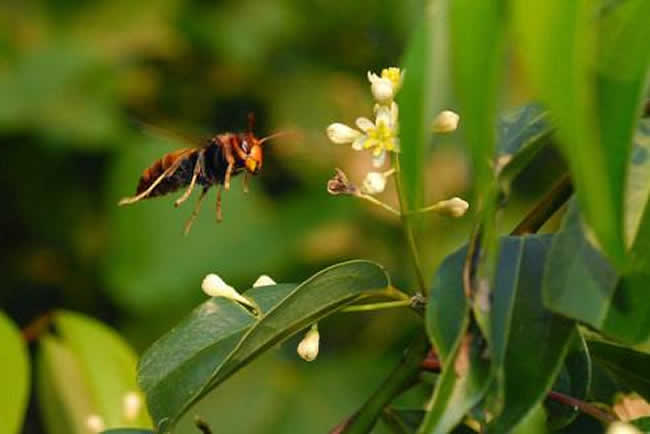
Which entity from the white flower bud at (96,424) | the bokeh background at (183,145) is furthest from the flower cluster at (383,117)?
the bokeh background at (183,145)

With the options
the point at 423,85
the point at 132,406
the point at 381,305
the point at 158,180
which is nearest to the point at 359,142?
the point at 381,305

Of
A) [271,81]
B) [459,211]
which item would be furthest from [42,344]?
[271,81]

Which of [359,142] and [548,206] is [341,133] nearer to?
[359,142]

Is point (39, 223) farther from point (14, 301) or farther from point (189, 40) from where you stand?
point (189, 40)

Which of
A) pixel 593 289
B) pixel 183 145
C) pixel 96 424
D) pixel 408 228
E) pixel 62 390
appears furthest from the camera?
pixel 183 145

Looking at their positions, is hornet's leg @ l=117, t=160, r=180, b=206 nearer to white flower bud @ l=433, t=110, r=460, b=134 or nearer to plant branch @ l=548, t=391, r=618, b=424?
white flower bud @ l=433, t=110, r=460, b=134

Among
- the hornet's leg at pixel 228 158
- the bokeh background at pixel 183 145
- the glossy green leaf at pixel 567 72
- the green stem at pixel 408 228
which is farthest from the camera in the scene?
the bokeh background at pixel 183 145

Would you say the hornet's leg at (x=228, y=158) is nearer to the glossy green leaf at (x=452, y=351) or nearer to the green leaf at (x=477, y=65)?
the glossy green leaf at (x=452, y=351)
